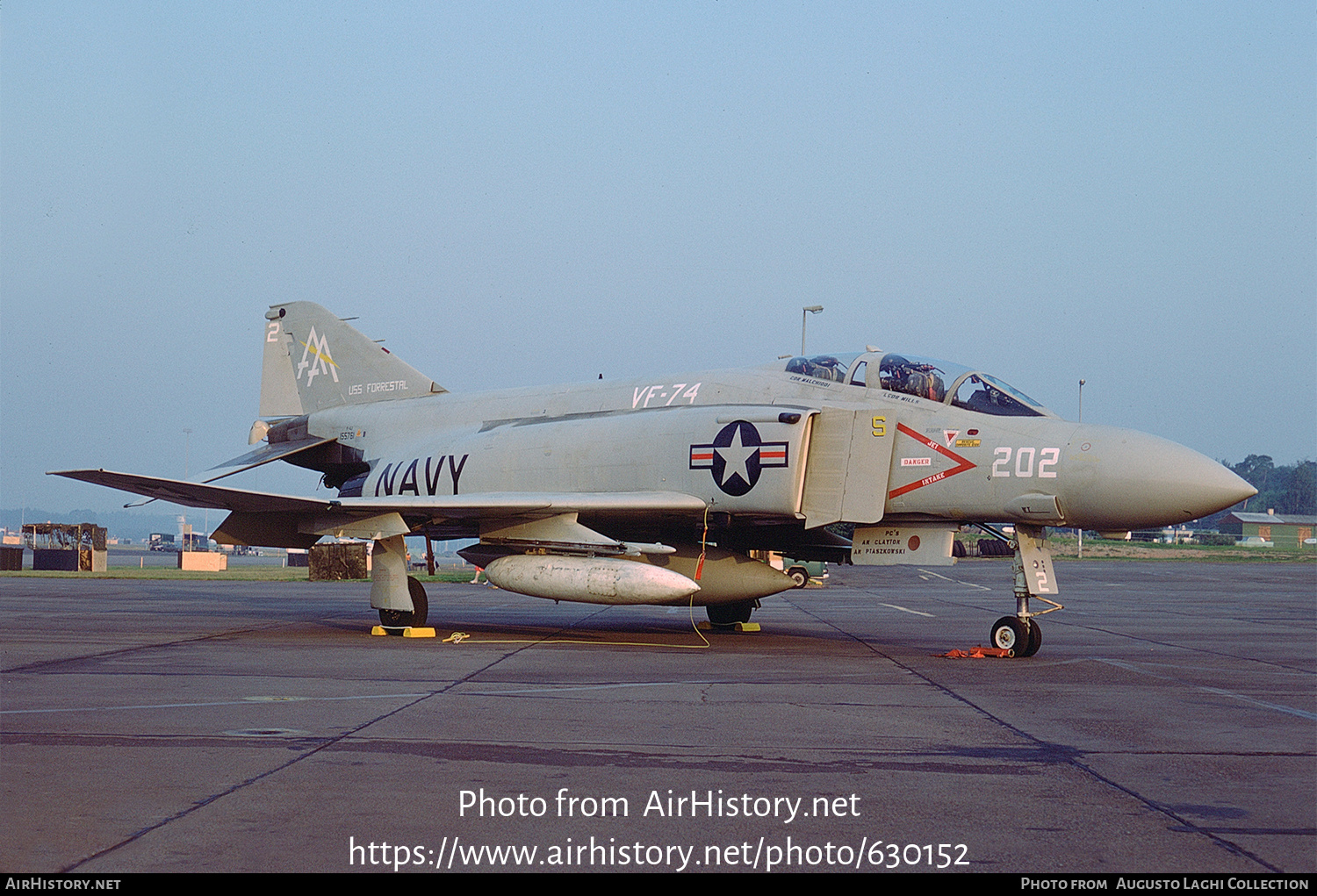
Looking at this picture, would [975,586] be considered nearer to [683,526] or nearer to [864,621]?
[864,621]

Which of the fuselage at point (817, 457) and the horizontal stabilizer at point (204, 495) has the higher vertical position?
the fuselage at point (817, 457)

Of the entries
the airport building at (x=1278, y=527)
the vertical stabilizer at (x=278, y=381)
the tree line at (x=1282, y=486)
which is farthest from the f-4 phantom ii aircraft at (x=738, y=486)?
the tree line at (x=1282, y=486)

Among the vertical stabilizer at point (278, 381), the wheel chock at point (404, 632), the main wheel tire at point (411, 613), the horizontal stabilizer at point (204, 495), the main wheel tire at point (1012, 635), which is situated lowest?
the wheel chock at point (404, 632)

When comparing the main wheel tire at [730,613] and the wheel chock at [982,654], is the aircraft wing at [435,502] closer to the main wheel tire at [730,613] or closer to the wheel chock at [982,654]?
the main wheel tire at [730,613]

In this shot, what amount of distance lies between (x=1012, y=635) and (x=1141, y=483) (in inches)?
→ 87.5

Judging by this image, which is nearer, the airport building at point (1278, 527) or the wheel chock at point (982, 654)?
the wheel chock at point (982, 654)

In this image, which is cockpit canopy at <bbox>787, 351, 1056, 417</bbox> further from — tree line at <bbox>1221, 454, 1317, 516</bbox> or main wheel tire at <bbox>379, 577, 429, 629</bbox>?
tree line at <bbox>1221, 454, 1317, 516</bbox>

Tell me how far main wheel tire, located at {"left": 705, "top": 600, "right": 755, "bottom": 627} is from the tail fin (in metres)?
6.11

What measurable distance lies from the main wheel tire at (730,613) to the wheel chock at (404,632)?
3873mm

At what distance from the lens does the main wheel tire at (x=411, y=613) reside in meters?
14.6

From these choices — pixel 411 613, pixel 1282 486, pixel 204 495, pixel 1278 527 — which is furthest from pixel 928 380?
pixel 1282 486

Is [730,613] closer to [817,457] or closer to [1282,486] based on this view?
[817,457]
